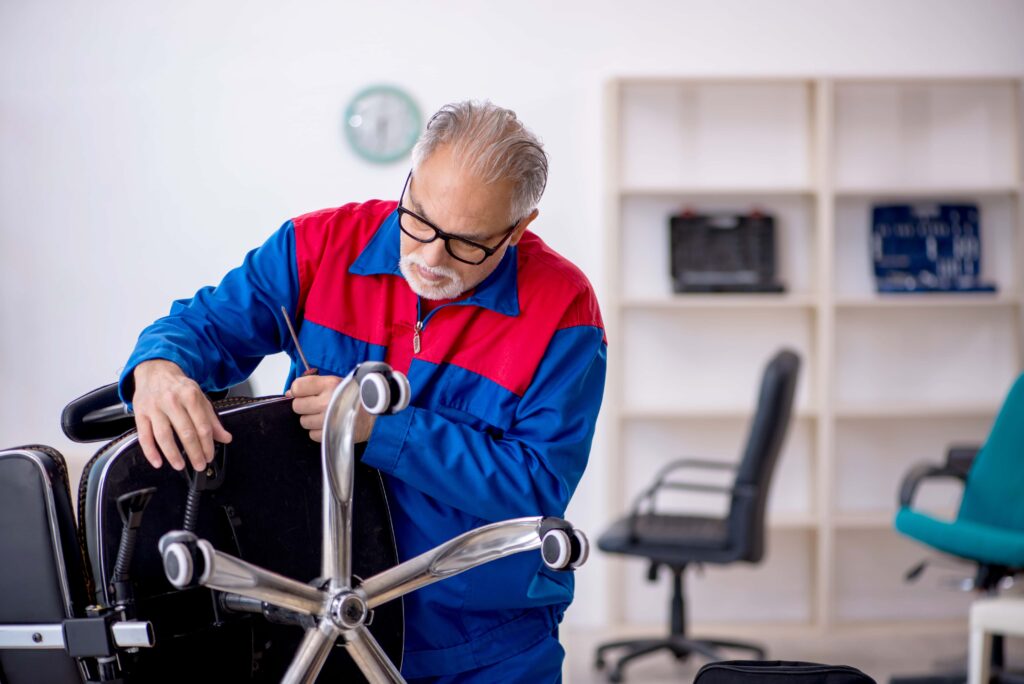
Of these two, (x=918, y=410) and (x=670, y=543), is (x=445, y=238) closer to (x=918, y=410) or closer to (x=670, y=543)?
(x=670, y=543)

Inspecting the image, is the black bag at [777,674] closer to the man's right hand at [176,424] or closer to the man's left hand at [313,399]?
the man's left hand at [313,399]

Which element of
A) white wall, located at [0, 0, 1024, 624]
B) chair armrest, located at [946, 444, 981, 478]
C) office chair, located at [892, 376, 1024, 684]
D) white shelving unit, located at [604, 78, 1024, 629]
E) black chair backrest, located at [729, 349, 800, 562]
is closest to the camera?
office chair, located at [892, 376, 1024, 684]

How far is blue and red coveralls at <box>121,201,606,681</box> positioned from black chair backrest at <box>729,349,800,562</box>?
6.57ft

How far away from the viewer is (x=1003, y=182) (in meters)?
4.20

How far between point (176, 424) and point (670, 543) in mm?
2565

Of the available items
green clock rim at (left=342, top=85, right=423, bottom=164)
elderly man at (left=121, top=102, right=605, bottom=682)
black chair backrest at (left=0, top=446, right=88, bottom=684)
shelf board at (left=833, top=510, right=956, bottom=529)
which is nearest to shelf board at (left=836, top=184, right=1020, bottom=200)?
shelf board at (left=833, top=510, right=956, bottom=529)

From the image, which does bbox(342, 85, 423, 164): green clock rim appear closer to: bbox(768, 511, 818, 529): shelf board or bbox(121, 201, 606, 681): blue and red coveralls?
bbox(768, 511, 818, 529): shelf board

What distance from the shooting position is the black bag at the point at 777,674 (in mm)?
1205

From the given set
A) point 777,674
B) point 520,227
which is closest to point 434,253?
point 520,227

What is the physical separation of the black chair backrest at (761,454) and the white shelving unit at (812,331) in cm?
70

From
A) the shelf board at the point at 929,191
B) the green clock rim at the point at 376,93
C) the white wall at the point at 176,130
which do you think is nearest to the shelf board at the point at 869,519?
the white wall at the point at 176,130

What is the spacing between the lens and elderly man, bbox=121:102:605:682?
47.1 inches

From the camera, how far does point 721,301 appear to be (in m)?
3.88

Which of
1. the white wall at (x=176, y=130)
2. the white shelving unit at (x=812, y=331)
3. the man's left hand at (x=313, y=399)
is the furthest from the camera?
the white shelving unit at (x=812, y=331)
